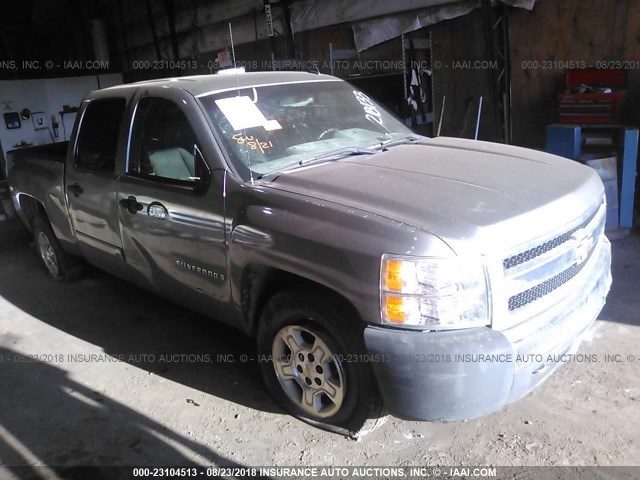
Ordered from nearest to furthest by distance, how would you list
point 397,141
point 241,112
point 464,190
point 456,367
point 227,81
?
point 456,367, point 464,190, point 241,112, point 227,81, point 397,141

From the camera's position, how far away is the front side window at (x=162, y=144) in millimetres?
3338

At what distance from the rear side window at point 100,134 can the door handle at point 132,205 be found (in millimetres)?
337

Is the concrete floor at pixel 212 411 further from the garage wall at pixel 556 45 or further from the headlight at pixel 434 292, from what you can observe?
the garage wall at pixel 556 45

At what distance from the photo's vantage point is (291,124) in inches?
134

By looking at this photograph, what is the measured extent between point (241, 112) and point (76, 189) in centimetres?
180

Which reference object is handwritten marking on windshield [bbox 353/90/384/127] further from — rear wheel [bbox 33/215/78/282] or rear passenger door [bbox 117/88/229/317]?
rear wheel [bbox 33/215/78/282]

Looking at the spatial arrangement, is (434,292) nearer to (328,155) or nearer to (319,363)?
(319,363)

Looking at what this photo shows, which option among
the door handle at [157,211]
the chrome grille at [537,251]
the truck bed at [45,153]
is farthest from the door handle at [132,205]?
the chrome grille at [537,251]

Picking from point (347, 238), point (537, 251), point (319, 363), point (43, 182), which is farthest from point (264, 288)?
point (43, 182)

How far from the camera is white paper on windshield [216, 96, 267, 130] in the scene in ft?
10.6

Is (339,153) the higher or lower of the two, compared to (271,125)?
lower

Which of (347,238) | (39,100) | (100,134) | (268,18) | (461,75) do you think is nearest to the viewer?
(347,238)

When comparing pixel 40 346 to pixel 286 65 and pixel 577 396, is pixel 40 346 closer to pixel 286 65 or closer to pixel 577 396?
pixel 577 396

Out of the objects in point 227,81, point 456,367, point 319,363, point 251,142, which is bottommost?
point 319,363
